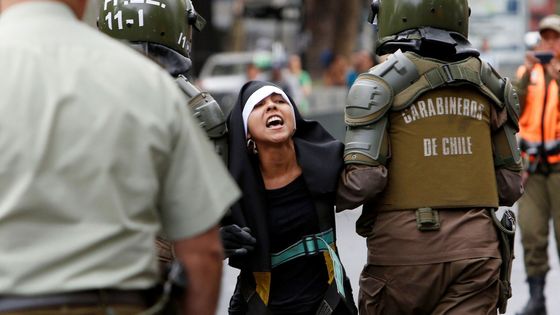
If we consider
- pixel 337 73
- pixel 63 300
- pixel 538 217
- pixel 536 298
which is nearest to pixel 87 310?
pixel 63 300

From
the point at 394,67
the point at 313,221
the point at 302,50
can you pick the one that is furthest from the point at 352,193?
the point at 302,50

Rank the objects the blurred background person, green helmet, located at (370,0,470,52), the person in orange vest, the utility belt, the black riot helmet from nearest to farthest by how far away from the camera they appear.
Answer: the utility belt → green helmet, located at (370,0,470,52) → the black riot helmet → the person in orange vest → the blurred background person

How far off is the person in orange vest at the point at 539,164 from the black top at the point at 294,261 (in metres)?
3.71

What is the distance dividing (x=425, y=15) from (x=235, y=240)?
125cm

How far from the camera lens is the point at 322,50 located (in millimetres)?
41719

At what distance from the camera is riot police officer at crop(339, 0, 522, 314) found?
515cm

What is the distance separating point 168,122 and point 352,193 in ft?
7.40

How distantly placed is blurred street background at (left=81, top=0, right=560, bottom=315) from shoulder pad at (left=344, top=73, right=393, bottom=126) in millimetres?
1047

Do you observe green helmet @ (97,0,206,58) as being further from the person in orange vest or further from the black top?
the person in orange vest

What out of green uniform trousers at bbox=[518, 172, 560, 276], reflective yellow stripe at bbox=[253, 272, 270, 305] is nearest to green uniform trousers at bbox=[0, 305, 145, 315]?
reflective yellow stripe at bbox=[253, 272, 270, 305]

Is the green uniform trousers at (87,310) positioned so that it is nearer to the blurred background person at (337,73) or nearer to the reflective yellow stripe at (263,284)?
the reflective yellow stripe at (263,284)

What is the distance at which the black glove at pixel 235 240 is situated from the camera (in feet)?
16.7

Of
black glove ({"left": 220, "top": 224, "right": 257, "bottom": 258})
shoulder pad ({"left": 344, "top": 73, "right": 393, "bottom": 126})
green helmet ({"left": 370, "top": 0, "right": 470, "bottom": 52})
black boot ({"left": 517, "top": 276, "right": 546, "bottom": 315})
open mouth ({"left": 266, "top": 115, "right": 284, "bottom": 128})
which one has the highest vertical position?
green helmet ({"left": 370, "top": 0, "right": 470, "bottom": 52})

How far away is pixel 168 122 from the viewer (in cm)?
301
